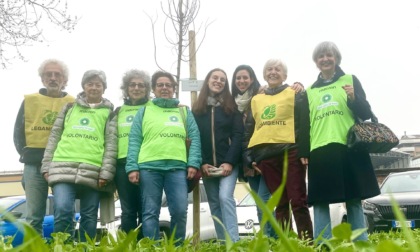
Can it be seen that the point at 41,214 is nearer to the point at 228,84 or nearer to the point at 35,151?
the point at 35,151

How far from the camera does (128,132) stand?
5000mm

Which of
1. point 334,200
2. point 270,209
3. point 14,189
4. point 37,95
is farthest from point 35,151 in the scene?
point 14,189

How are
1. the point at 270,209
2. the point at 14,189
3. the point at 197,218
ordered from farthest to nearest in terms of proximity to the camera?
the point at 14,189
the point at 197,218
the point at 270,209

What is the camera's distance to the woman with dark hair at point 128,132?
495 cm

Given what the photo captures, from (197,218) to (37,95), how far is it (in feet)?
6.66

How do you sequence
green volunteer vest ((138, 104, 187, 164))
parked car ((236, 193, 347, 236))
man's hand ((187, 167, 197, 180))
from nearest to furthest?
green volunteer vest ((138, 104, 187, 164)), man's hand ((187, 167, 197, 180)), parked car ((236, 193, 347, 236))

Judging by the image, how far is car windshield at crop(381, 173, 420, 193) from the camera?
10.9 metres

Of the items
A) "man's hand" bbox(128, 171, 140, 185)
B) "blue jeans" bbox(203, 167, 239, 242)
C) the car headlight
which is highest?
"man's hand" bbox(128, 171, 140, 185)

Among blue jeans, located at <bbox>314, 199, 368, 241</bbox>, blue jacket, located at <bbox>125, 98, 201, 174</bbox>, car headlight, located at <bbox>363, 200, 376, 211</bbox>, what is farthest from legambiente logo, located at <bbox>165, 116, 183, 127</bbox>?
car headlight, located at <bbox>363, 200, 376, 211</bbox>

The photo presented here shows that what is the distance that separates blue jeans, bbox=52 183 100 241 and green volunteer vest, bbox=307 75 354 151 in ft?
6.10

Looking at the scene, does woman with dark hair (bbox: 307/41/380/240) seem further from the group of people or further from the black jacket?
the black jacket

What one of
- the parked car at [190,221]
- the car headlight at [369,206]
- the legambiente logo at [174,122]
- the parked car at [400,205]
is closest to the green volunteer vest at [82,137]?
the legambiente logo at [174,122]

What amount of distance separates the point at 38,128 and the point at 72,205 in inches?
32.1

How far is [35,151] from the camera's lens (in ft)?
15.9
